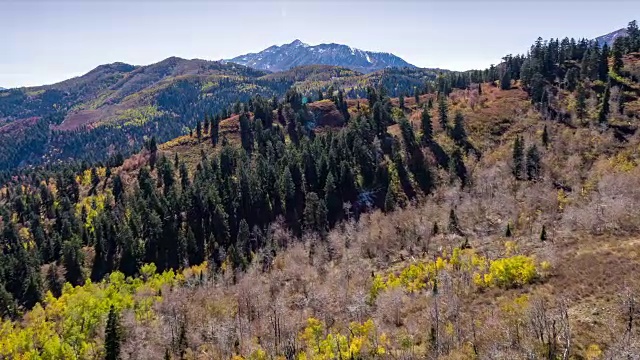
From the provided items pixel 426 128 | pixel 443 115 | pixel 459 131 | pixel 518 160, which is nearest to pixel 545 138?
pixel 518 160

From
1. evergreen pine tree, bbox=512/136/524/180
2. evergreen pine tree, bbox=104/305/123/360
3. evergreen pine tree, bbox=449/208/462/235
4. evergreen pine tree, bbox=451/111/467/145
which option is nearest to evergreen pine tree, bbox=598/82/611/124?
evergreen pine tree, bbox=512/136/524/180

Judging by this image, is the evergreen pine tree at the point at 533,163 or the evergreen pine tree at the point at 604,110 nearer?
the evergreen pine tree at the point at 533,163

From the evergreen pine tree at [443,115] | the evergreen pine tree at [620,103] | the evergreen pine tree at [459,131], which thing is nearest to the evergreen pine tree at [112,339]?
the evergreen pine tree at [459,131]

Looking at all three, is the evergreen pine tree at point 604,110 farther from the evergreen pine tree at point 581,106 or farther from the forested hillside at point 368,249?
the evergreen pine tree at point 581,106

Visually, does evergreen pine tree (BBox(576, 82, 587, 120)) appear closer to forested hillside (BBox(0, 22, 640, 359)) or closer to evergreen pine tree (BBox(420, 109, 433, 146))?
forested hillside (BBox(0, 22, 640, 359))

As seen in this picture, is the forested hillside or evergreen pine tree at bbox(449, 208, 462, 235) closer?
the forested hillside

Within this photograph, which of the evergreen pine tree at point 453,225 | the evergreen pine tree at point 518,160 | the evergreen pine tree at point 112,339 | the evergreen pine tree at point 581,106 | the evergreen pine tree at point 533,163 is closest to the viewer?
the evergreen pine tree at point 112,339

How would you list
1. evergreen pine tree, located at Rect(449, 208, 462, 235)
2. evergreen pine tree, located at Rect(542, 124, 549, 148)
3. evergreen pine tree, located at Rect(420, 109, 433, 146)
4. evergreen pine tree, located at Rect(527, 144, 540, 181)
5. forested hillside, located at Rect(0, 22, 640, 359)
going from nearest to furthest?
forested hillside, located at Rect(0, 22, 640, 359), evergreen pine tree, located at Rect(449, 208, 462, 235), evergreen pine tree, located at Rect(527, 144, 540, 181), evergreen pine tree, located at Rect(542, 124, 549, 148), evergreen pine tree, located at Rect(420, 109, 433, 146)

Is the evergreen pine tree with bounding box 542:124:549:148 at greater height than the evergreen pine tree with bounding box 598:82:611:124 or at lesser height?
lesser

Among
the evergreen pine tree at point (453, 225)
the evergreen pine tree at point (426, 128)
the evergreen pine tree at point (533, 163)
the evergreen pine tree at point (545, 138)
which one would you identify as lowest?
the evergreen pine tree at point (453, 225)
